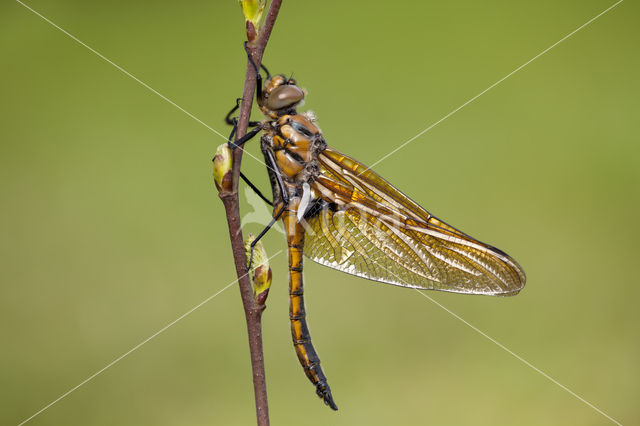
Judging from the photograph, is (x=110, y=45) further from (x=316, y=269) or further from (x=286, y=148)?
(x=286, y=148)

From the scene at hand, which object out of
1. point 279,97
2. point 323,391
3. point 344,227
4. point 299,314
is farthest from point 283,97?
point 323,391

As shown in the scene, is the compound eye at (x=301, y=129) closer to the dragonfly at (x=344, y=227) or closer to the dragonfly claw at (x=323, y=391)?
the dragonfly at (x=344, y=227)

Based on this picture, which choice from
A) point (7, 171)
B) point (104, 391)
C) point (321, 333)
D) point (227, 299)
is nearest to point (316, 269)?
point (321, 333)

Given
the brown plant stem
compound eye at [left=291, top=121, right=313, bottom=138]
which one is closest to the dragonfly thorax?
compound eye at [left=291, top=121, right=313, bottom=138]

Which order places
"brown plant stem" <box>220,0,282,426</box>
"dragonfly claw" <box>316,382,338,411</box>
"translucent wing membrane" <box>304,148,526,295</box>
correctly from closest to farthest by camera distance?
"brown plant stem" <box>220,0,282,426</box>, "dragonfly claw" <box>316,382,338,411</box>, "translucent wing membrane" <box>304,148,526,295</box>

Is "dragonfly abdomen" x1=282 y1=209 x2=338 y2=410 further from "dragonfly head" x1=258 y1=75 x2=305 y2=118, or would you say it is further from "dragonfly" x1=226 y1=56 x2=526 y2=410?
"dragonfly head" x1=258 y1=75 x2=305 y2=118

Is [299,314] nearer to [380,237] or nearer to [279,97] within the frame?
[380,237]

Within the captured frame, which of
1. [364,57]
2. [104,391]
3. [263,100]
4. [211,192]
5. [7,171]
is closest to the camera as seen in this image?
[263,100]
